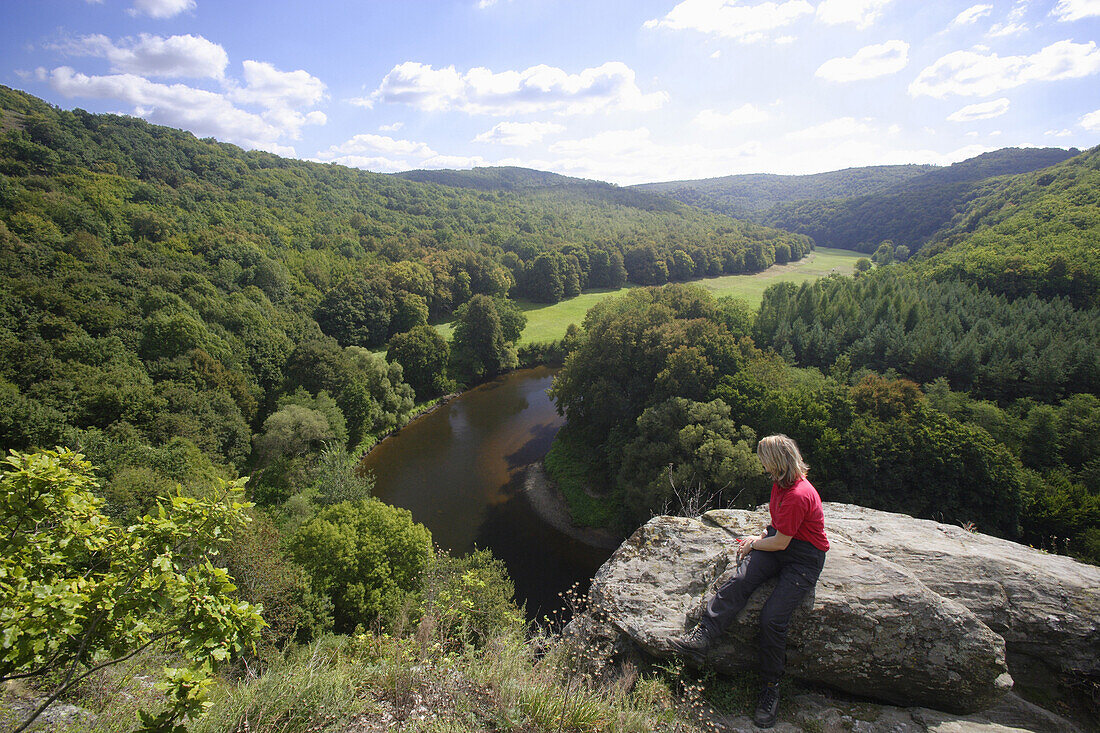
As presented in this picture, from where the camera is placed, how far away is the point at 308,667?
5758mm

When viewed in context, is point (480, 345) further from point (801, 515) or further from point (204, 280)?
point (801, 515)

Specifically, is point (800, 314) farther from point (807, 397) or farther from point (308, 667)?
point (308, 667)

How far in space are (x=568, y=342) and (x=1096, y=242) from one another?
1766 inches

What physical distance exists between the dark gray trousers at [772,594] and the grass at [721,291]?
150 feet

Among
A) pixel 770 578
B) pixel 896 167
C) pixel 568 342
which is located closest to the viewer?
pixel 770 578

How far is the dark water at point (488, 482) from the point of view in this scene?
74.5 feet

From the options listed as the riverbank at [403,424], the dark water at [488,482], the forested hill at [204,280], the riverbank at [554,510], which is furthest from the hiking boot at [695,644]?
the riverbank at [403,424]

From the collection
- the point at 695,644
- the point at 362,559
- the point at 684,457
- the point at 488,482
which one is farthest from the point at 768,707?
the point at 488,482

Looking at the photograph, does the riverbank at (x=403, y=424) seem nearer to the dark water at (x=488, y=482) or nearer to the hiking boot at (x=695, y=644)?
the dark water at (x=488, y=482)

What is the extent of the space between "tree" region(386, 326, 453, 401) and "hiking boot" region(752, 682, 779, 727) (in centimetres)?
3842

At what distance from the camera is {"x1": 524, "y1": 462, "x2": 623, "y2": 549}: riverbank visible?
2422 cm

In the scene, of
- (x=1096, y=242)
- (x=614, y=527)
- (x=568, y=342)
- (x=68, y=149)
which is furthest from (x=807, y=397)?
(x=68, y=149)

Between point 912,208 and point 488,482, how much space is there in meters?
122

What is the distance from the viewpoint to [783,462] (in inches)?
244
